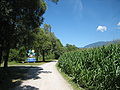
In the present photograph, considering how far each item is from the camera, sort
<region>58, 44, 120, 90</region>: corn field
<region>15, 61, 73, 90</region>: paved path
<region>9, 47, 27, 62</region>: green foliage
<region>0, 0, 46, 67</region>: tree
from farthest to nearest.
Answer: <region>9, 47, 27, 62</region>: green foliage, <region>0, 0, 46, 67</region>: tree, <region>15, 61, 73, 90</region>: paved path, <region>58, 44, 120, 90</region>: corn field

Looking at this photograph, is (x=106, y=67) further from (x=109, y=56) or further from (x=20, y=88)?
(x=20, y=88)

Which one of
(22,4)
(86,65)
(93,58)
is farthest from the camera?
(22,4)

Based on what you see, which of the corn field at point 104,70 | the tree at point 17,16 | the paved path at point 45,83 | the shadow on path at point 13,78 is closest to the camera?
the corn field at point 104,70

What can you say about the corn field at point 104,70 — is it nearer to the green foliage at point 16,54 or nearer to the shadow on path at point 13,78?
the shadow on path at point 13,78

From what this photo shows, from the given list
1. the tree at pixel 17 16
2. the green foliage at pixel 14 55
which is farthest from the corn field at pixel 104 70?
the green foliage at pixel 14 55

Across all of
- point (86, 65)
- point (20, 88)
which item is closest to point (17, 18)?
point (20, 88)

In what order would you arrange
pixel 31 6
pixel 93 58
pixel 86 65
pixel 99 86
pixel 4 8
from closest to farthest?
1. pixel 99 86
2. pixel 93 58
3. pixel 86 65
4. pixel 4 8
5. pixel 31 6

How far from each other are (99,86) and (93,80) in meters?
0.79

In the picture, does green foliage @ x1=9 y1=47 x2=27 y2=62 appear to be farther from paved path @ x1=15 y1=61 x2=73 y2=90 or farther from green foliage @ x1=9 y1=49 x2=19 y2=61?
paved path @ x1=15 y1=61 x2=73 y2=90

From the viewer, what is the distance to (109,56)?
7988 millimetres

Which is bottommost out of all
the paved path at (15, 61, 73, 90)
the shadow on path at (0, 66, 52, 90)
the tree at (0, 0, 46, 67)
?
the paved path at (15, 61, 73, 90)

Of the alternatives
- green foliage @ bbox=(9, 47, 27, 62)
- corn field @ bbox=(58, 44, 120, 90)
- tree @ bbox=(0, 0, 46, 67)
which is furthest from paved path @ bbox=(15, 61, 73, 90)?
green foliage @ bbox=(9, 47, 27, 62)

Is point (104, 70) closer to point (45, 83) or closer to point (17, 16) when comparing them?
point (45, 83)

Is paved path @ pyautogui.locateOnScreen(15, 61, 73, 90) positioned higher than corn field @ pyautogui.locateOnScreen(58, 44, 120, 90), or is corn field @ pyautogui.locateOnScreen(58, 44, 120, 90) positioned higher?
corn field @ pyautogui.locateOnScreen(58, 44, 120, 90)
